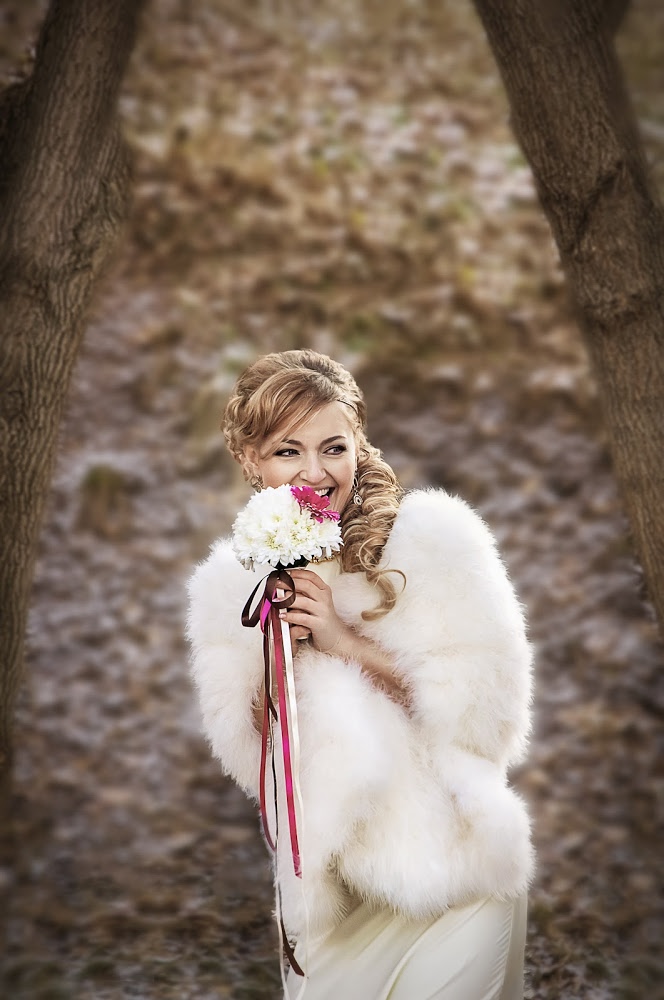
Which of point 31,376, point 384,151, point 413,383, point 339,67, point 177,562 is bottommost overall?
point 177,562

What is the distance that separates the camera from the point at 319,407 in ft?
6.49

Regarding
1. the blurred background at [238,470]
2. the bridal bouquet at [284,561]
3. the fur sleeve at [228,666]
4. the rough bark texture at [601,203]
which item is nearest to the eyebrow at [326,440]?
the bridal bouquet at [284,561]

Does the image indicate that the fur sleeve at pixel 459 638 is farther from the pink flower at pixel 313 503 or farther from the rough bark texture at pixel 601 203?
the rough bark texture at pixel 601 203

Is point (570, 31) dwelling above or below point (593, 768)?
above

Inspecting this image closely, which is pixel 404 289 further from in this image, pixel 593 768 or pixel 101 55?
pixel 101 55

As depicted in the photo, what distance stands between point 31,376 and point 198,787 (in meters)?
2.42

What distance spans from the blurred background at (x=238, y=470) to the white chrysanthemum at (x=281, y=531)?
221 centimetres

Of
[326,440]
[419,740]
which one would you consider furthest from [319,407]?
[419,740]

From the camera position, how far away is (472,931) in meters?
1.83

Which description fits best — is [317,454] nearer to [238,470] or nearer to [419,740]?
[419,740]

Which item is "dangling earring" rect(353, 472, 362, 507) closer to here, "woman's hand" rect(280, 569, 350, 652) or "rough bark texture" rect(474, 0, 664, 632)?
"woman's hand" rect(280, 569, 350, 652)

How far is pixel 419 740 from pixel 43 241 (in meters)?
1.53

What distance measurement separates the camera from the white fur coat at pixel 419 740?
5.92 feet

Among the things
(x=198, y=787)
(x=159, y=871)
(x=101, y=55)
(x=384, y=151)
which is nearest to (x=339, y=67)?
(x=384, y=151)
